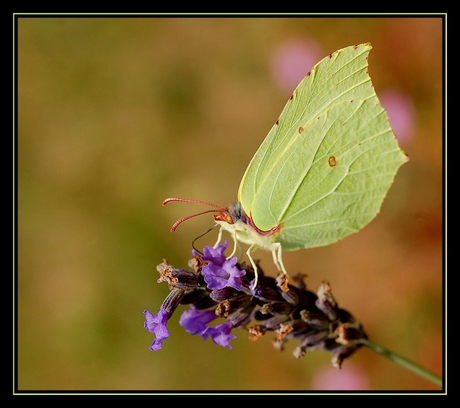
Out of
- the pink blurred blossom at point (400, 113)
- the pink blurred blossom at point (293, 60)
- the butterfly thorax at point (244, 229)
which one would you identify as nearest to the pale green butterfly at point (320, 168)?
the butterfly thorax at point (244, 229)

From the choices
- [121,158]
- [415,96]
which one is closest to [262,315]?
[415,96]

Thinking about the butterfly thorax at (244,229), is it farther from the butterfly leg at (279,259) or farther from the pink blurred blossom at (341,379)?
the pink blurred blossom at (341,379)

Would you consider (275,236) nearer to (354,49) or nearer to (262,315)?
(262,315)

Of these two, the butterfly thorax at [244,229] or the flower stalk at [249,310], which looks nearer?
the flower stalk at [249,310]

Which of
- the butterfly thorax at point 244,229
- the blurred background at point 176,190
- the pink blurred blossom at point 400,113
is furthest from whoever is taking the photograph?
the blurred background at point 176,190

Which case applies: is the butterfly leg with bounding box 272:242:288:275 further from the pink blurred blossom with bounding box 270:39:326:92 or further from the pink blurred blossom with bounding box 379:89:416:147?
the pink blurred blossom with bounding box 270:39:326:92

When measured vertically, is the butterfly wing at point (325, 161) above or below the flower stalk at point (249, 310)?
above

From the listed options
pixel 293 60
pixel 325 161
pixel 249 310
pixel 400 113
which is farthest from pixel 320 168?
pixel 293 60
